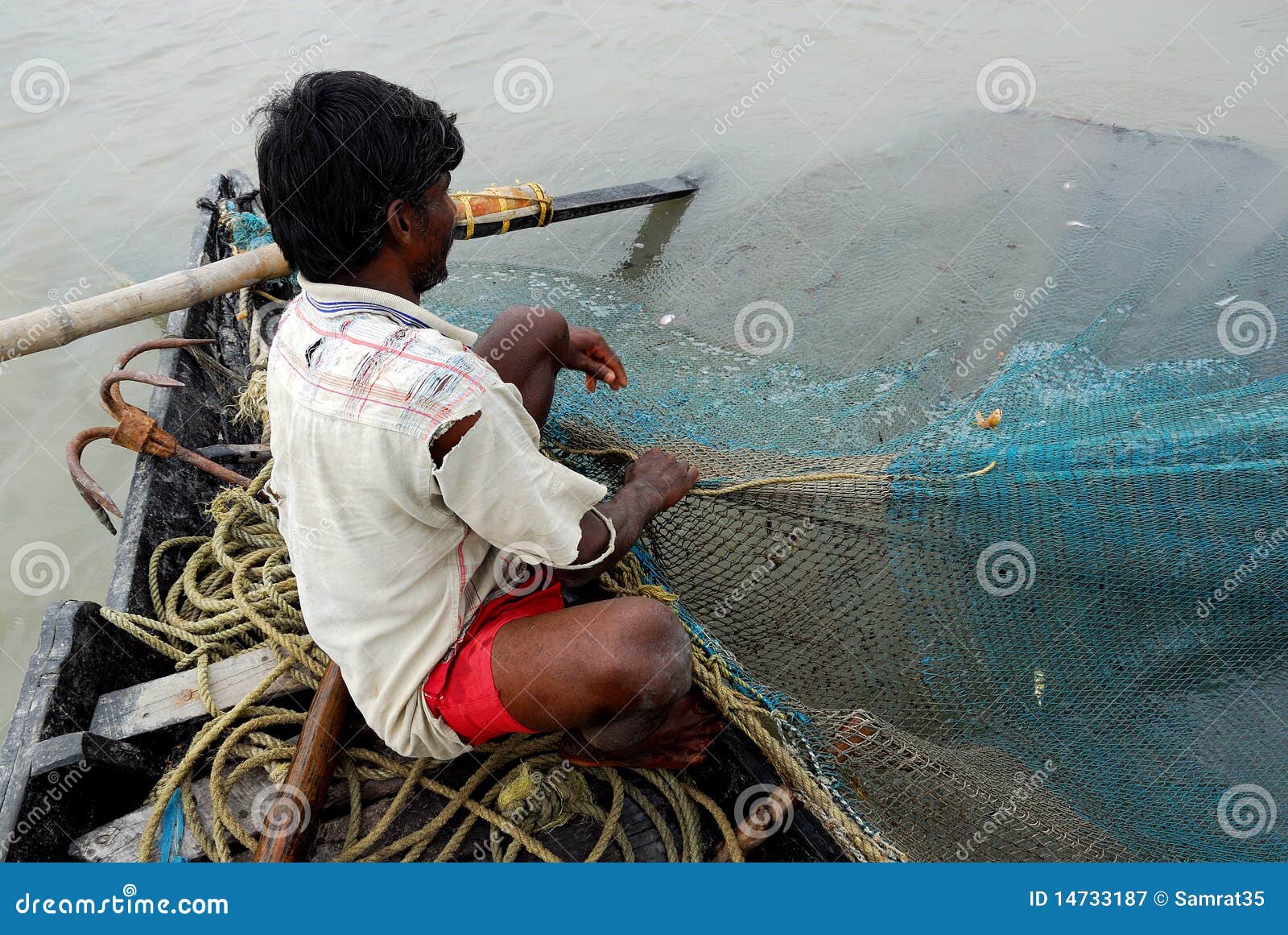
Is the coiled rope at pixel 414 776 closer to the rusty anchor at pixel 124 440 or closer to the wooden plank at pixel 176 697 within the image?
the wooden plank at pixel 176 697

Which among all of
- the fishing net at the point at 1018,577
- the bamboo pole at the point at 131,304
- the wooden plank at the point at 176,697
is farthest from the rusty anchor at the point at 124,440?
the fishing net at the point at 1018,577

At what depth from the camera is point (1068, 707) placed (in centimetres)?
217

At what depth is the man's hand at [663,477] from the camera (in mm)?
1928

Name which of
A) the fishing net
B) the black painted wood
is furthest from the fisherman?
the black painted wood

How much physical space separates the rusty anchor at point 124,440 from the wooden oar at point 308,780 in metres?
1.12

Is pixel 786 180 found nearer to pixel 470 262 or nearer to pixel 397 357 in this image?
pixel 470 262

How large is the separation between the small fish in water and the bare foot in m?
1.27

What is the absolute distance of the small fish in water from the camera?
2.47 meters

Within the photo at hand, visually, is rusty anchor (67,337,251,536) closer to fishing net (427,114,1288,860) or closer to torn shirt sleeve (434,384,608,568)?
fishing net (427,114,1288,860)

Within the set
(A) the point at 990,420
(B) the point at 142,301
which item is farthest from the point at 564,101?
(A) the point at 990,420

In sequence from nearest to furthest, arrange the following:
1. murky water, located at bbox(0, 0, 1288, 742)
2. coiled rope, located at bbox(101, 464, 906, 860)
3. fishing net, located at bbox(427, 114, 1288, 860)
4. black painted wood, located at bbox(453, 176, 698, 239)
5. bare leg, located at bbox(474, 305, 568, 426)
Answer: coiled rope, located at bbox(101, 464, 906, 860)
fishing net, located at bbox(427, 114, 1288, 860)
bare leg, located at bbox(474, 305, 568, 426)
black painted wood, located at bbox(453, 176, 698, 239)
murky water, located at bbox(0, 0, 1288, 742)

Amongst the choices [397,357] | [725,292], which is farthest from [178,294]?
[725,292]

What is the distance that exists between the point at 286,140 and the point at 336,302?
29 cm

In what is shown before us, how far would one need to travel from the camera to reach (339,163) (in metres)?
1.38
